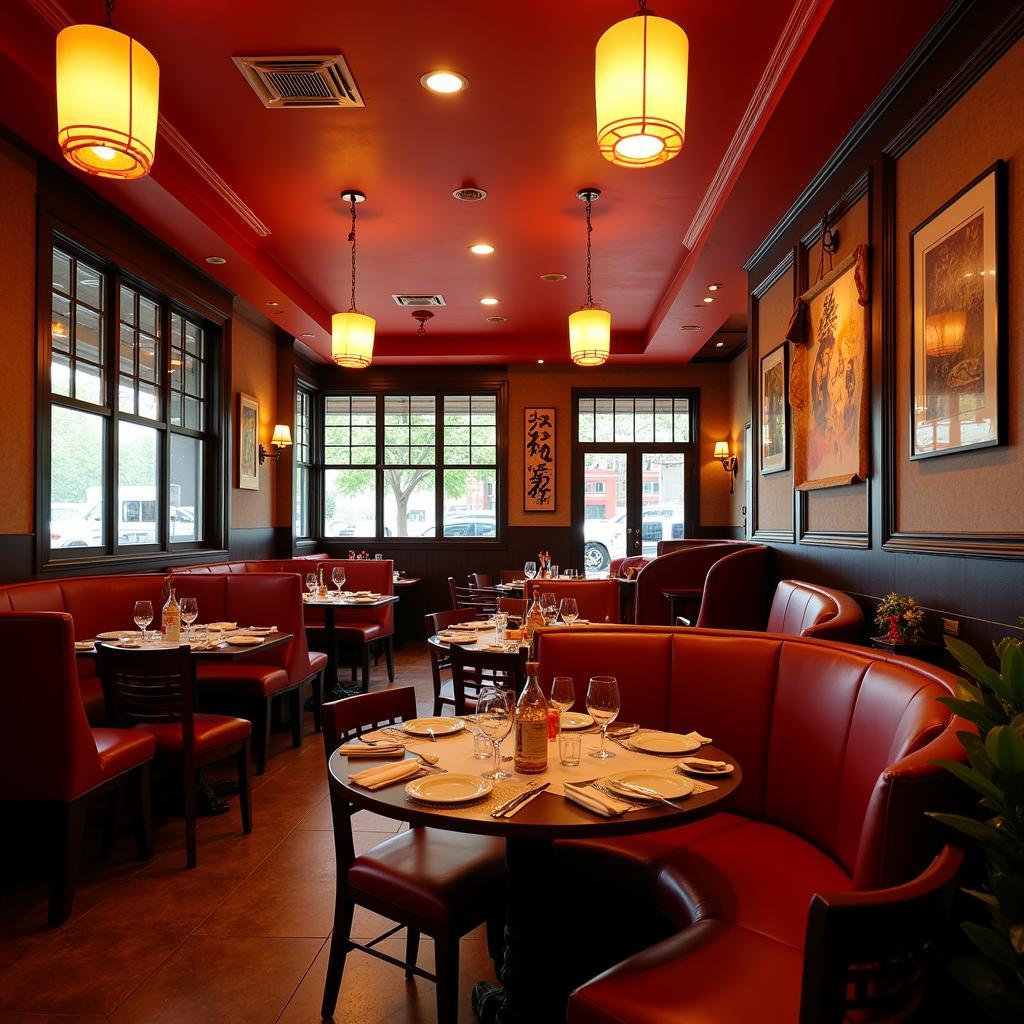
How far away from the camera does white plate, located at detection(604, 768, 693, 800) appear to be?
1.78 meters

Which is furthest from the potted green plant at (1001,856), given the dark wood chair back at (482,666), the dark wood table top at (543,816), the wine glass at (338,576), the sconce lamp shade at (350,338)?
the wine glass at (338,576)

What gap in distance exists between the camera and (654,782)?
187cm

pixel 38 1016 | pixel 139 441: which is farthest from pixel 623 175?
pixel 38 1016

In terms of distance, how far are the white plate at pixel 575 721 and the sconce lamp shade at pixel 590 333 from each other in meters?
3.88

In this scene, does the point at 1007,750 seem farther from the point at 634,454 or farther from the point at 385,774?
the point at 634,454

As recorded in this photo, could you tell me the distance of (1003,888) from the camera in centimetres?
117

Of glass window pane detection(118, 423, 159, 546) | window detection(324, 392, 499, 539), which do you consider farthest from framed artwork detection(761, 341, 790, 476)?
window detection(324, 392, 499, 539)

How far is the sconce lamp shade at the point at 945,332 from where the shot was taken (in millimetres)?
2844

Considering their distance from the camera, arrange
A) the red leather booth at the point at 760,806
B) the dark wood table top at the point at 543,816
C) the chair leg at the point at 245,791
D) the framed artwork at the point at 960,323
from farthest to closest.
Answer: the chair leg at the point at 245,791
the framed artwork at the point at 960,323
the dark wood table top at the point at 543,816
the red leather booth at the point at 760,806

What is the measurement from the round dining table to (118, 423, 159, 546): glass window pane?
4522 millimetres

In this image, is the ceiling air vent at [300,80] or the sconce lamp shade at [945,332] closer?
the sconce lamp shade at [945,332]

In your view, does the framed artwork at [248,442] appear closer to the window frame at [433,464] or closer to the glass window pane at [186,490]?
the glass window pane at [186,490]

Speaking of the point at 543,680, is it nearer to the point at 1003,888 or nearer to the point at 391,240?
the point at 1003,888

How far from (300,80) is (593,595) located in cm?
342
